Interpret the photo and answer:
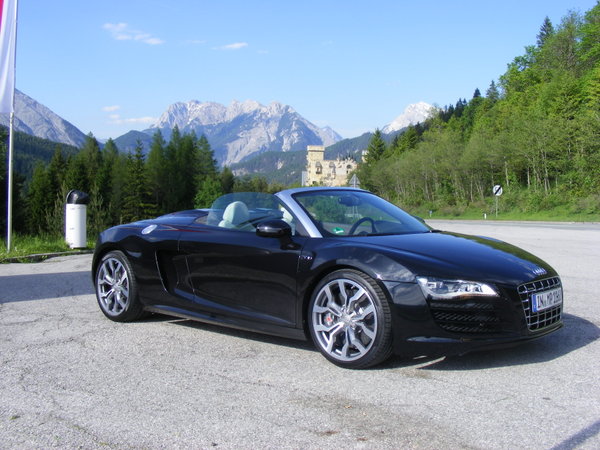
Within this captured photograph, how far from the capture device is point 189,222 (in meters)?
5.30

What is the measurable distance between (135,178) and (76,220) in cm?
8295

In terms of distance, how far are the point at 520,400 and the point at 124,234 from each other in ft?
12.7

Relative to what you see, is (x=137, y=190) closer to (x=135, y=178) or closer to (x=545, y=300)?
(x=135, y=178)

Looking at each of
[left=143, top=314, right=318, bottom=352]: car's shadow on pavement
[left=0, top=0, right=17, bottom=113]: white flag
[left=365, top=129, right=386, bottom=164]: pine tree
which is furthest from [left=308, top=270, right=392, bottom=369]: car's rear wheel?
[left=365, top=129, right=386, bottom=164]: pine tree

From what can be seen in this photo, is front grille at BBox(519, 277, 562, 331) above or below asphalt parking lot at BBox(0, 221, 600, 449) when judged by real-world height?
above

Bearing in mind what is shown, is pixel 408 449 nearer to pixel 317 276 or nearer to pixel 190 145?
pixel 317 276

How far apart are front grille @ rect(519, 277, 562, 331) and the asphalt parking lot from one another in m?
0.29

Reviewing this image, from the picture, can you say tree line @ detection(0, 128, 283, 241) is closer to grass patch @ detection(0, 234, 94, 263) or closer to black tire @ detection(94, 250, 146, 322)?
grass patch @ detection(0, 234, 94, 263)

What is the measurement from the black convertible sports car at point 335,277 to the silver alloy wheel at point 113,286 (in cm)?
2

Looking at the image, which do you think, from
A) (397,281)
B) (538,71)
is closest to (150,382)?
(397,281)

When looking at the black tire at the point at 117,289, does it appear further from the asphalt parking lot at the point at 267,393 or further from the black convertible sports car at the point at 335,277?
the asphalt parking lot at the point at 267,393

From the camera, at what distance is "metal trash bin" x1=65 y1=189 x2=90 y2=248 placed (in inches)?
515

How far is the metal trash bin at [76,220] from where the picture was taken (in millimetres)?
13074

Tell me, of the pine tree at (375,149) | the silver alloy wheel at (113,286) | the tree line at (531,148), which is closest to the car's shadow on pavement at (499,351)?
the silver alloy wheel at (113,286)
